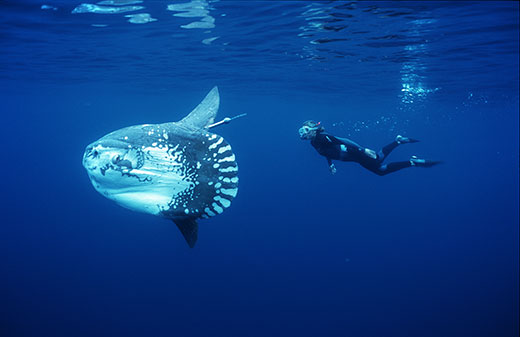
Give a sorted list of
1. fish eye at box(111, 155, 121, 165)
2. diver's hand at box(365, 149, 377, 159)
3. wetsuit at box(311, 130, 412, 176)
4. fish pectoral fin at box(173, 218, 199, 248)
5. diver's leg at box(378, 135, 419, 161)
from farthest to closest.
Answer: diver's leg at box(378, 135, 419, 161) → diver's hand at box(365, 149, 377, 159) → wetsuit at box(311, 130, 412, 176) → fish pectoral fin at box(173, 218, 199, 248) → fish eye at box(111, 155, 121, 165)

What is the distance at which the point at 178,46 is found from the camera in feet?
36.3

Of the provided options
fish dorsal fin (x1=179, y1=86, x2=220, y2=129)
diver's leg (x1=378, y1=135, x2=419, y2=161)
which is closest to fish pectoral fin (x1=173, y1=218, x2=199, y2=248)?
fish dorsal fin (x1=179, y1=86, x2=220, y2=129)

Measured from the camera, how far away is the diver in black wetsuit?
7444 millimetres

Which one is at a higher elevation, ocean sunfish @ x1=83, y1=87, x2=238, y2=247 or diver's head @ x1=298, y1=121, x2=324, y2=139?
ocean sunfish @ x1=83, y1=87, x2=238, y2=247

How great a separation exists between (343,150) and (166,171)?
6676 mm

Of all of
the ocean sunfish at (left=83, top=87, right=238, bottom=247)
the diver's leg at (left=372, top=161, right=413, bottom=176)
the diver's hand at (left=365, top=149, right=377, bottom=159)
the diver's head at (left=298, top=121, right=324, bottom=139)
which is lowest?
the diver's leg at (left=372, top=161, right=413, bottom=176)

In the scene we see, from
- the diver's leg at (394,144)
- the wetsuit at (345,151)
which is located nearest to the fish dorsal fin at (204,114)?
the wetsuit at (345,151)

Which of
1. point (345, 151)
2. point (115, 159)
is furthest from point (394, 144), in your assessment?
point (115, 159)

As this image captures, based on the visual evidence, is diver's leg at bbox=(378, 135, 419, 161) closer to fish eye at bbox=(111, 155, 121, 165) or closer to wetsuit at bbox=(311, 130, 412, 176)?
wetsuit at bbox=(311, 130, 412, 176)

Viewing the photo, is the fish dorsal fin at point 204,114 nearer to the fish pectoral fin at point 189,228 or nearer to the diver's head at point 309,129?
the fish pectoral fin at point 189,228

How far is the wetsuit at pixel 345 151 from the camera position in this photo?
7942mm

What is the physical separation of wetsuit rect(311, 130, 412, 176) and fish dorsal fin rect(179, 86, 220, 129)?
378 cm

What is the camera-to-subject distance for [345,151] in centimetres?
852

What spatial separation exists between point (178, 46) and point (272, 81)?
8.91 metres
